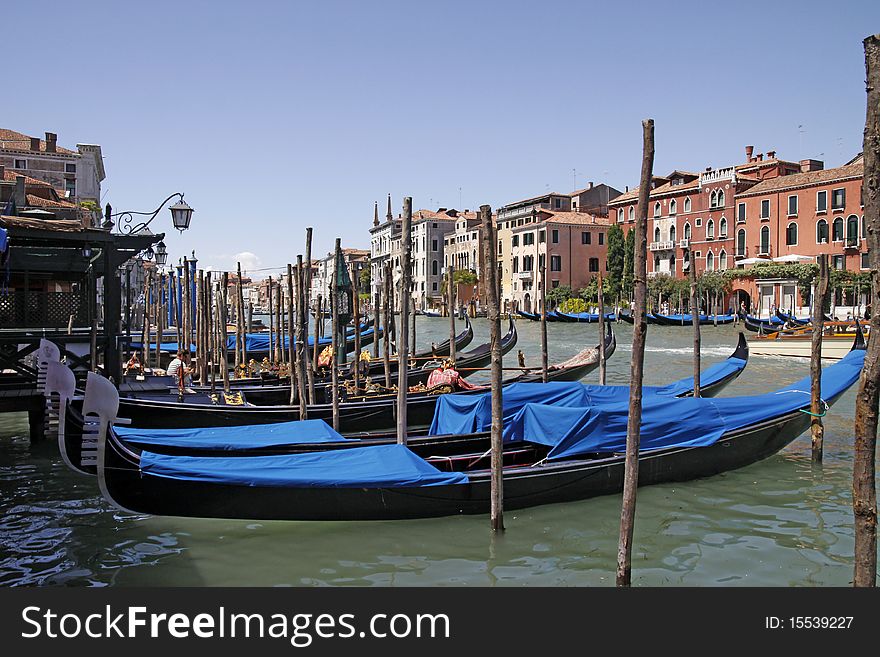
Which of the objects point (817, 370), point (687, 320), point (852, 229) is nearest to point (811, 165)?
point (852, 229)

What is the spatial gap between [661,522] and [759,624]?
256 cm

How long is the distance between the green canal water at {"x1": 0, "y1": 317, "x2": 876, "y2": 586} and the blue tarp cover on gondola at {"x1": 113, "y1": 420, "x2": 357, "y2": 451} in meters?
0.59

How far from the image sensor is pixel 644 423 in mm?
6016

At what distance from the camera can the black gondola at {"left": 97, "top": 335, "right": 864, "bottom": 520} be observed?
15.1 feet

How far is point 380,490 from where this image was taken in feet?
16.1

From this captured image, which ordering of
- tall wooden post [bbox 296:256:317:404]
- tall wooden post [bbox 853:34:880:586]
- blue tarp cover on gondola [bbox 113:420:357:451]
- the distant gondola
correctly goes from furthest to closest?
the distant gondola, tall wooden post [bbox 296:256:317:404], blue tarp cover on gondola [bbox 113:420:357:451], tall wooden post [bbox 853:34:880:586]

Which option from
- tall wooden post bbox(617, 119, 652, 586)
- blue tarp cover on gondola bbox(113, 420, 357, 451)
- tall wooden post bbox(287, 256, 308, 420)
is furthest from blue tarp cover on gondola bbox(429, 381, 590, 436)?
tall wooden post bbox(617, 119, 652, 586)

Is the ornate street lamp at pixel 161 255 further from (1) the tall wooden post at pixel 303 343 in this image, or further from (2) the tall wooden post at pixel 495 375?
(2) the tall wooden post at pixel 495 375

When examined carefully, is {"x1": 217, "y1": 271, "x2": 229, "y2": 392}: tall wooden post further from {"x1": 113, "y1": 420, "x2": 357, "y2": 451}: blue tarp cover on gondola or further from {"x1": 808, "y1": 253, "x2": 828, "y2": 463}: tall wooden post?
{"x1": 808, "y1": 253, "x2": 828, "y2": 463}: tall wooden post

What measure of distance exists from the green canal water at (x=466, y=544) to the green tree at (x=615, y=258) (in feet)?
106

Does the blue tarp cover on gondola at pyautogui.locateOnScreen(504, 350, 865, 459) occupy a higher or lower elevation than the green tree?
lower

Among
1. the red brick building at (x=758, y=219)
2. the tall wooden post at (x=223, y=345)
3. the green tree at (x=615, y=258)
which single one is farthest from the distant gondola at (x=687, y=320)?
the tall wooden post at (x=223, y=345)

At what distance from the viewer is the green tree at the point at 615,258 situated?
3788cm

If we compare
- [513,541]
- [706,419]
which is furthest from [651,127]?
[706,419]
